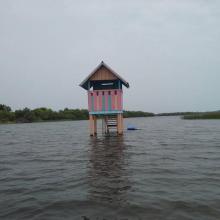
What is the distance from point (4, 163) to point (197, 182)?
7.56 meters

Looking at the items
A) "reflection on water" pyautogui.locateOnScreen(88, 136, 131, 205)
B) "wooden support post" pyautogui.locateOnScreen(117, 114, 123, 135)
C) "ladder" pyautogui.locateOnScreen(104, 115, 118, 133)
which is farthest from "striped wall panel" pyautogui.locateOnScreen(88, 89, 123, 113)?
"reflection on water" pyautogui.locateOnScreen(88, 136, 131, 205)

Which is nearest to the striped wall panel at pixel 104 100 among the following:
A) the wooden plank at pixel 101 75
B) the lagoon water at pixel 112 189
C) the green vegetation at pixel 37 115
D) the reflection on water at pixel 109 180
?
the wooden plank at pixel 101 75

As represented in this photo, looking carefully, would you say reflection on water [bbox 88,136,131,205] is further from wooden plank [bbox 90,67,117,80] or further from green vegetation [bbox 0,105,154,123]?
green vegetation [bbox 0,105,154,123]

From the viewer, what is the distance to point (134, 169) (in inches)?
344

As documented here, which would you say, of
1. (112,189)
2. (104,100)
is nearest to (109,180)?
(112,189)

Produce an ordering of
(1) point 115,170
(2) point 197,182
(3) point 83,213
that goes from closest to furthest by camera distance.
Answer: (3) point 83,213 < (2) point 197,182 < (1) point 115,170

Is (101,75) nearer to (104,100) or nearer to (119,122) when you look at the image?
(104,100)

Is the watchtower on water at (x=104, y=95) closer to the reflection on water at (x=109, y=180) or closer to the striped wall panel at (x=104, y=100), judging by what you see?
the striped wall panel at (x=104, y=100)

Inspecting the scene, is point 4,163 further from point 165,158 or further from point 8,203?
point 165,158

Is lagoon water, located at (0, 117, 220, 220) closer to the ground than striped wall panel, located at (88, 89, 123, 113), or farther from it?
closer to the ground

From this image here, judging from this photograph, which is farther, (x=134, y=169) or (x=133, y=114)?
(x=133, y=114)

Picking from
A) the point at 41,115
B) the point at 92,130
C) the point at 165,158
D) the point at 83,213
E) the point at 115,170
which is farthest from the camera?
the point at 41,115

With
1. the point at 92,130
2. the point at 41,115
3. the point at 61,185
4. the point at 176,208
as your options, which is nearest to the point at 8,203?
the point at 61,185

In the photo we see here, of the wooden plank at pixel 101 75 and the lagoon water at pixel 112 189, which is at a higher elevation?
the wooden plank at pixel 101 75
